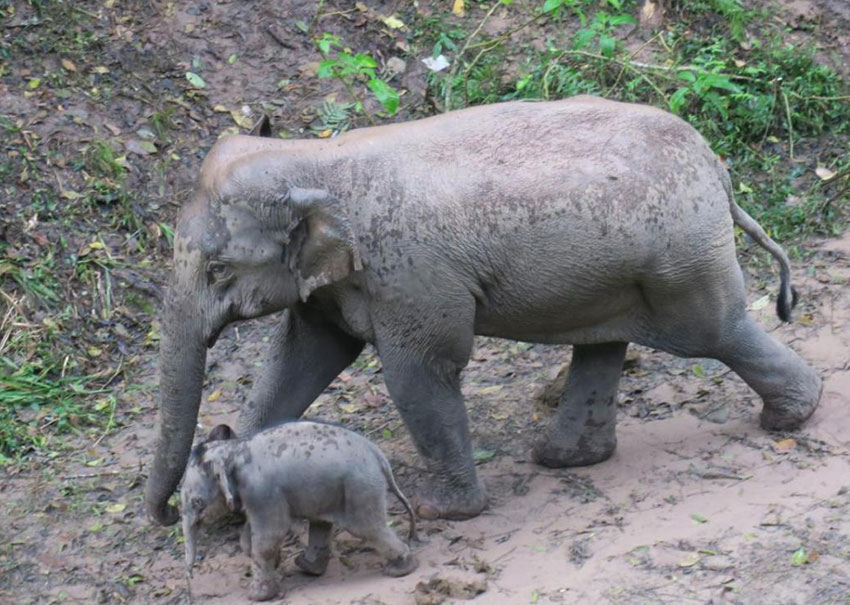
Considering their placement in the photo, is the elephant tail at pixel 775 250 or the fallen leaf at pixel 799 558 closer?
the fallen leaf at pixel 799 558

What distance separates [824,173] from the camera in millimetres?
9492

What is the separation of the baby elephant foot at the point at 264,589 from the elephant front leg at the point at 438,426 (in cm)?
92

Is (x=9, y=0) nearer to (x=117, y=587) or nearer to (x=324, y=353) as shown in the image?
(x=324, y=353)

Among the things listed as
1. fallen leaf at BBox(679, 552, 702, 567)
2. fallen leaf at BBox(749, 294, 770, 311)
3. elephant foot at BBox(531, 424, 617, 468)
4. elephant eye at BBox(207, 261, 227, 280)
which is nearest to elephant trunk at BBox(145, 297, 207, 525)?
elephant eye at BBox(207, 261, 227, 280)

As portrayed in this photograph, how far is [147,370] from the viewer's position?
8336 millimetres

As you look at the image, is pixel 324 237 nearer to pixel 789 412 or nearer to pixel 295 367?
pixel 295 367

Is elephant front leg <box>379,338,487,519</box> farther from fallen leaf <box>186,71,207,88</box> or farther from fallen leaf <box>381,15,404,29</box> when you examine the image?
fallen leaf <box>381,15,404,29</box>

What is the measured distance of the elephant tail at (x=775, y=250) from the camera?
6691 mm

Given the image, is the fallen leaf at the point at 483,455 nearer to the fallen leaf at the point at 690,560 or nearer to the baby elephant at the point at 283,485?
the baby elephant at the point at 283,485

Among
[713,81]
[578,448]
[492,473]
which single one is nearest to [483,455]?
[492,473]

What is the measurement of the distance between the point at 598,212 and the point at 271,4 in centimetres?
572

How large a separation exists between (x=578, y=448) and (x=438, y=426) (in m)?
0.95

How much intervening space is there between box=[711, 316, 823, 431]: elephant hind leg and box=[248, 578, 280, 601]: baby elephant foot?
7.95 feet

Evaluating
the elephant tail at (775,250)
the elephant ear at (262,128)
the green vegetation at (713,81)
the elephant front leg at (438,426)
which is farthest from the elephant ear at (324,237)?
the green vegetation at (713,81)
